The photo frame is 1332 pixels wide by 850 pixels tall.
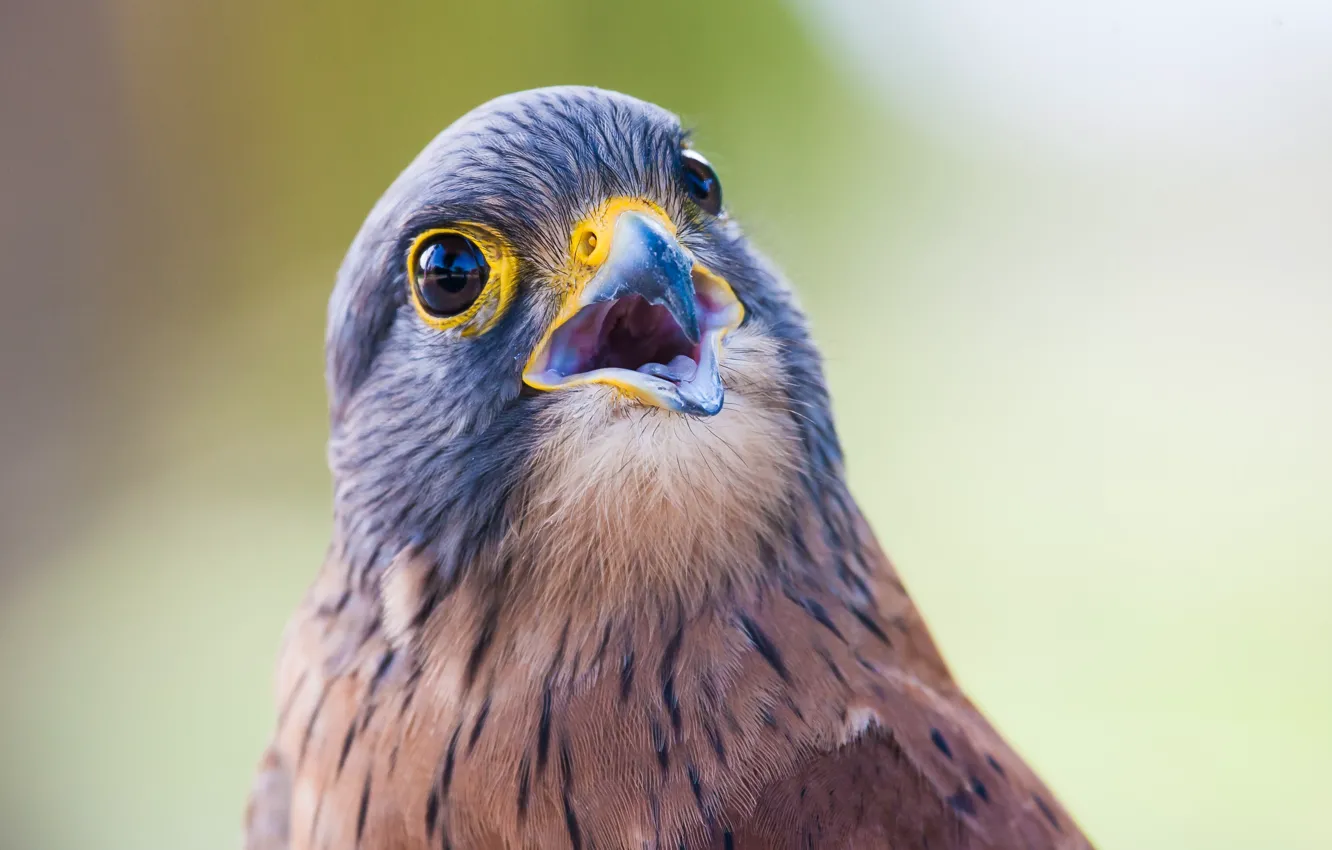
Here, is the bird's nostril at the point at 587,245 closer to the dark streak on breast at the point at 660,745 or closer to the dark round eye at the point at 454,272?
the dark round eye at the point at 454,272

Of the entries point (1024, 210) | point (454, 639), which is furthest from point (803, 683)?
point (1024, 210)

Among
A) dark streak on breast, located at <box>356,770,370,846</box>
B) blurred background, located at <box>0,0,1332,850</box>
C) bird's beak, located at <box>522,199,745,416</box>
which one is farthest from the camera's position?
blurred background, located at <box>0,0,1332,850</box>

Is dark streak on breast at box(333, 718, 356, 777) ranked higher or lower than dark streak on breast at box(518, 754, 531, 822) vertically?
lower

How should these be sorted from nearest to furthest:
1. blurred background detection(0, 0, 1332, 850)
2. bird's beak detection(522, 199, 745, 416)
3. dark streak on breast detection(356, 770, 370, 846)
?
bird's beak detection(522, 199, 745, 416) → dark streak on breast detection(356, 770, 370, 846) → blurred background detection(0, 0, 1332, 850)

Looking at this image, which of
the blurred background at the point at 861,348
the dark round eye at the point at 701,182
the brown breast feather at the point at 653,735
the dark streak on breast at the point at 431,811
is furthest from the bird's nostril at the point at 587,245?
the blurred background at the point at 861,348

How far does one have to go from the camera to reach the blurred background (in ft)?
4.71

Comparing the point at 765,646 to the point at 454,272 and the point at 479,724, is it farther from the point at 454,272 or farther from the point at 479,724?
the point at 454,272

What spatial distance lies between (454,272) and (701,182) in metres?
0.21

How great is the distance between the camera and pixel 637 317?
645mm

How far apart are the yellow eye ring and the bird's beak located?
43 mm

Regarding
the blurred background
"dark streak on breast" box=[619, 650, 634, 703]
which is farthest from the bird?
the blurred background

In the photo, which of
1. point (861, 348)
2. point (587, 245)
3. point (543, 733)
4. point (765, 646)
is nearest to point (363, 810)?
point (543, 733)

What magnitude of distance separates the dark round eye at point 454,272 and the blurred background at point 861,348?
2.60ft

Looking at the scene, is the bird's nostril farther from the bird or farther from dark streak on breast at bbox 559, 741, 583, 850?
dark streak on breast at bbox 559, 741, 583, 850
